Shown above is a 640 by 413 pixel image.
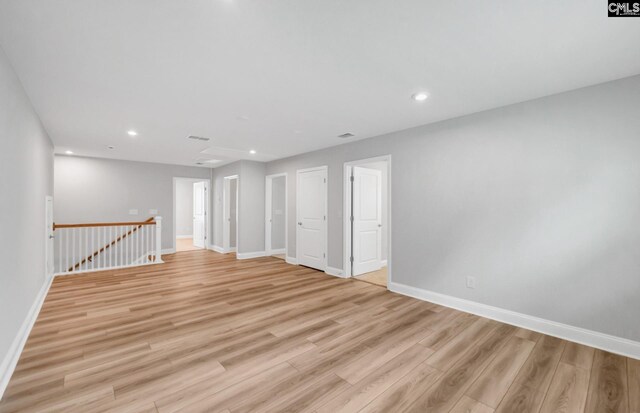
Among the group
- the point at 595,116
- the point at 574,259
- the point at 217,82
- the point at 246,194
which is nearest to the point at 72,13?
the point at 217,82

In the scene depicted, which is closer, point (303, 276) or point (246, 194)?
point (303, 276)

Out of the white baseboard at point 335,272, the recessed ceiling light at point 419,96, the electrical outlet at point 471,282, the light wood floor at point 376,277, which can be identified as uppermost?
the recessed ceiling light at point 419,96

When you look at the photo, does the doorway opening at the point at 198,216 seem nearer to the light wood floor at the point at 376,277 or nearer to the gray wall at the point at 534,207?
the light wood floor at the point at 376,277

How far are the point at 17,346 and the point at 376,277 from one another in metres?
4.63

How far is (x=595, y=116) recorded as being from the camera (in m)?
2.68

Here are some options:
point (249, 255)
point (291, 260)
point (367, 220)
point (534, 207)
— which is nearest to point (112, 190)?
point (249, 255)

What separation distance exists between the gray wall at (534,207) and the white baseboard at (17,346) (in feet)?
13.8

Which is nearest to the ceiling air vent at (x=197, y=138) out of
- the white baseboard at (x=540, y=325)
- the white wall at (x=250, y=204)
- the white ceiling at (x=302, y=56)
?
the white ceiling at (x=302, y=56)

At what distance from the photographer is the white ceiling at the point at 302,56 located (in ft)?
5.61

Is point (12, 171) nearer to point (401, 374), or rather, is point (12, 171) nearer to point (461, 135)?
point (401, 374)

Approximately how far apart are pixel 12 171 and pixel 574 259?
5279 millimetres

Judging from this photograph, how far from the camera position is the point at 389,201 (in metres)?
4.40

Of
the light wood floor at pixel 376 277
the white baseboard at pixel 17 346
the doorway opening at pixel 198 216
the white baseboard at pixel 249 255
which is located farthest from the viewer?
the doorway opening at pixel 198 216

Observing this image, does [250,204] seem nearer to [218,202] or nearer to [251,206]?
[251,206]
